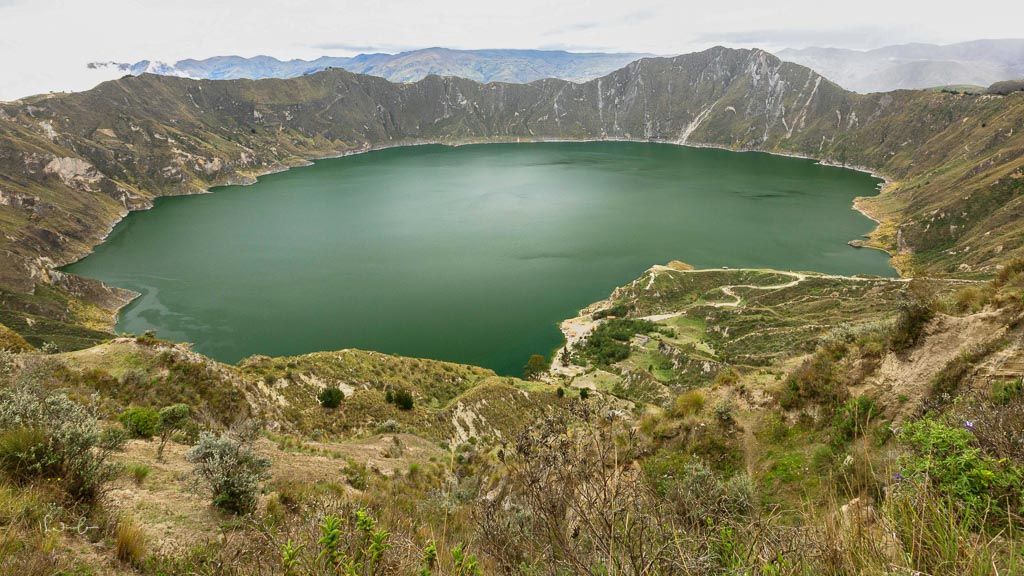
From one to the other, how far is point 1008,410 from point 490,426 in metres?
24.2

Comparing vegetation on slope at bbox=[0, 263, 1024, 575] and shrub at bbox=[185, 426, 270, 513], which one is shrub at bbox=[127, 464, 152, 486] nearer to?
vegetation on slope at bbox=[0, 263, 1024, 575]

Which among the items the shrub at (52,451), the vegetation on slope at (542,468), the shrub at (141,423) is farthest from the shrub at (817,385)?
the shrub at (141,423)

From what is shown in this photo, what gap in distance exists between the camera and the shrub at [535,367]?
4819 cm

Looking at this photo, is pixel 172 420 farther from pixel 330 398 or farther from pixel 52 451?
pixel 330 398

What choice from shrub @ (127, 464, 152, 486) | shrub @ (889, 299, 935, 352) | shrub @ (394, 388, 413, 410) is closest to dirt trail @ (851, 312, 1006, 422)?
shrub @ (889, 299, 935, 352)

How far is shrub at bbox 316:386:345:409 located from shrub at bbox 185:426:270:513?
50.5ft

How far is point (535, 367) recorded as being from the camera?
48.8m

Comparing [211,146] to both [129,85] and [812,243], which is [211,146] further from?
[812,243]

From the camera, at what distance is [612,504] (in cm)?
398

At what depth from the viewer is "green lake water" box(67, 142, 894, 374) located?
58947 mm

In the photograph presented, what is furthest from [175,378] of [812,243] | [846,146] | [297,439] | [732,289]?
[846,146]

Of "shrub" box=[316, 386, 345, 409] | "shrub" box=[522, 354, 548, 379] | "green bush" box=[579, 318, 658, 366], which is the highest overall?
"shrub" box=[316, 386, 345, 409]

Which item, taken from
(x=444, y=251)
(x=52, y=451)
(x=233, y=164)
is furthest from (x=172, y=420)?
(x=233, y=164)

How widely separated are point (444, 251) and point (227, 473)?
80.5 m
